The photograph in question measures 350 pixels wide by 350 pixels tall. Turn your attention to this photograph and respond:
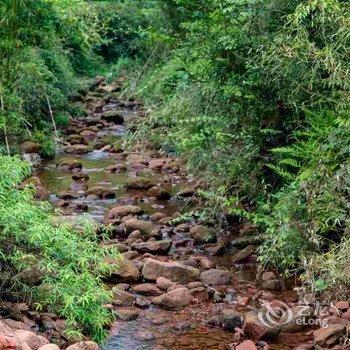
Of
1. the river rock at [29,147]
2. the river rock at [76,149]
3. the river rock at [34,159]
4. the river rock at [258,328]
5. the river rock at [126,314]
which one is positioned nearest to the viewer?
the river rock at [258,328]

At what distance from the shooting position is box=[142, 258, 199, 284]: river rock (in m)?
5.86

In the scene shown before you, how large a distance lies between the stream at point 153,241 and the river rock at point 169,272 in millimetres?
62

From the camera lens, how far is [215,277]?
5.92 m

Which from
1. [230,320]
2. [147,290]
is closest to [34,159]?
[147,290]

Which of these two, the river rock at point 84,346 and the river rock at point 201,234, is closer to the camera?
the river rock at point 84,346

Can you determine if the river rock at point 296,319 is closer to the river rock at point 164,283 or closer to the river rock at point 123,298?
the river rock at point 164,283

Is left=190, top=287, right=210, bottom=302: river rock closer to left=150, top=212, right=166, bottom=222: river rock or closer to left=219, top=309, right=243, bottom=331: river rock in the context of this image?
left=219, top=309, right=243, bottom=331: river rock

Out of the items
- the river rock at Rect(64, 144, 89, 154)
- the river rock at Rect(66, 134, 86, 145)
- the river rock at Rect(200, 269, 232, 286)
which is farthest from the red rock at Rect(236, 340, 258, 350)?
the river rock at Rect(66, 134, 86, 145)

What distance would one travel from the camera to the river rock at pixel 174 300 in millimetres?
5355

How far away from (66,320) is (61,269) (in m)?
0.36

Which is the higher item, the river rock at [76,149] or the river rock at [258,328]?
the river rock at [76,149]

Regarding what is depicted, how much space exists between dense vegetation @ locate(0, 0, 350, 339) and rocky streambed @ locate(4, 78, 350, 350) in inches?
11.6

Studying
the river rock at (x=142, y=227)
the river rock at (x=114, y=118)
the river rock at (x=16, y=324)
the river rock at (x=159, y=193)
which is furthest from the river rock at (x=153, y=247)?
the river rock at (x=114, y=118)

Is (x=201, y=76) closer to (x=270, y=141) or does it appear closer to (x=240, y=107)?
(x=240, y=107)
